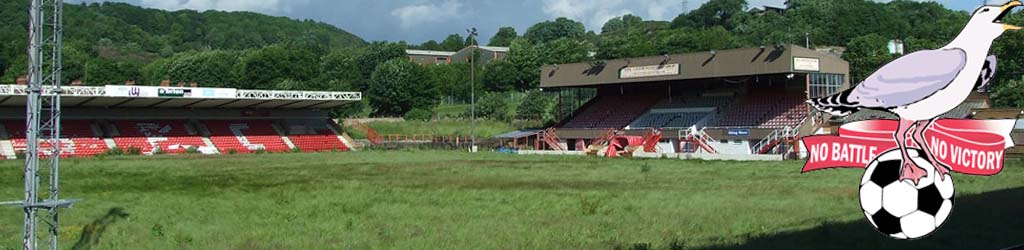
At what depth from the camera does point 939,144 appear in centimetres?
916

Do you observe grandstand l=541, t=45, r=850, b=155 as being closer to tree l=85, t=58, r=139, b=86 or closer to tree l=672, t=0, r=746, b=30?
tree l=85, t=58, r=139, b=86

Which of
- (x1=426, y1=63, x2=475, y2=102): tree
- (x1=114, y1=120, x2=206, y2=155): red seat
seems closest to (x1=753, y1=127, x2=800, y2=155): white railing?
(x1=114, y1=120, x2=206, y2=155): red seat

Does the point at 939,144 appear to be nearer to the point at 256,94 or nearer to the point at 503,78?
the point at 256,94

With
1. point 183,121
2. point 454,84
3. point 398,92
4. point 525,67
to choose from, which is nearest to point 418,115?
point 398,92

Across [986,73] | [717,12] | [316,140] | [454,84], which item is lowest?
[316,140]

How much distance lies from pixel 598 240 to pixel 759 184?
14.2m

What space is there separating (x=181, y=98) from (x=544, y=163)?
3116 cm

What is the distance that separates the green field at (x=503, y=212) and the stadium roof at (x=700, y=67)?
21.2 m

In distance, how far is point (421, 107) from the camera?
9956 cm

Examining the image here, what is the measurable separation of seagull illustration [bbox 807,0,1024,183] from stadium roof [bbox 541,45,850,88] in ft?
148

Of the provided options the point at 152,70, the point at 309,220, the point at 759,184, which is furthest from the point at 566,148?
the point at 152,70

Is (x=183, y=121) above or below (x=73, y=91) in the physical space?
below

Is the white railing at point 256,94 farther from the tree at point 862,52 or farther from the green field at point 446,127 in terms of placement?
the tree at point 862,52

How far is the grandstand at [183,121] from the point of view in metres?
59.6
